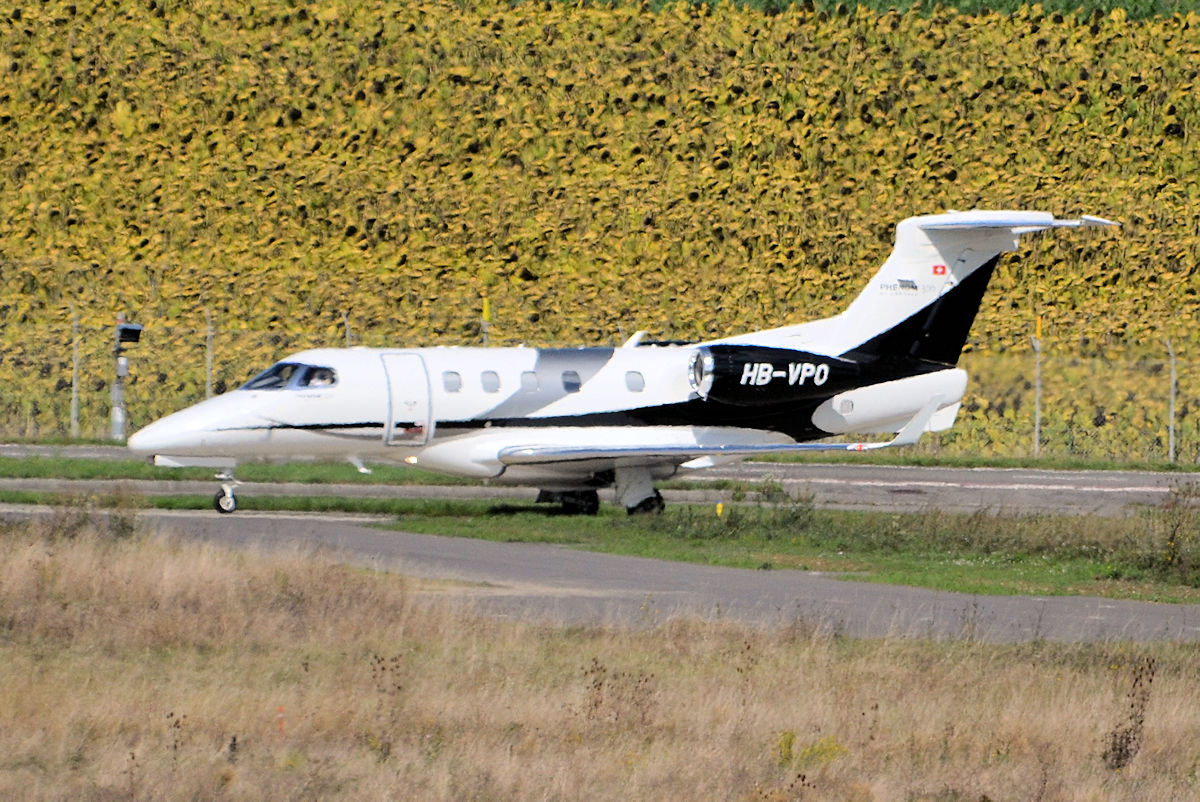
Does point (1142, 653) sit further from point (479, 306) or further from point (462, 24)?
point (462, 24)

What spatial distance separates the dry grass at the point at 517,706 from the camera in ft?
33.2

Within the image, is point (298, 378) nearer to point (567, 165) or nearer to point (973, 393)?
point (973, 393)

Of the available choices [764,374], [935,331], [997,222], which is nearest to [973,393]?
[935,331]

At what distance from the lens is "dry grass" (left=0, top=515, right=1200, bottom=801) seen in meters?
10.1

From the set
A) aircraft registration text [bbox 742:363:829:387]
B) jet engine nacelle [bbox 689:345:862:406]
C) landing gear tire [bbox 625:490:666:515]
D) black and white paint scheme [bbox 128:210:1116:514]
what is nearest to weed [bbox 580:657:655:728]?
black and white paint scheme [bbox 128:210:1116:514]

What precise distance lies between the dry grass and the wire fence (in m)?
28.0

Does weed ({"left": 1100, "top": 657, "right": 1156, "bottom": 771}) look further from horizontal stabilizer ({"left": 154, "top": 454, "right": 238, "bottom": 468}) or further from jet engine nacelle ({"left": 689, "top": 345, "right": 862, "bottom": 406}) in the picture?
horizontal stabilizer ({"left": 154, "top": 454, "right": 238, "bottom": 468})

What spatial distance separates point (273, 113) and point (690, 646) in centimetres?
4634

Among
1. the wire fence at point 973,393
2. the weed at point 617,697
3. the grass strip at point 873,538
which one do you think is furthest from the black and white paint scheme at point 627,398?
the wire fence at point 973,393

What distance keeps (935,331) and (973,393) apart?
55.8ft

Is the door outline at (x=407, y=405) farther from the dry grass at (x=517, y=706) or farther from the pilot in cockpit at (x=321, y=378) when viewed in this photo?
the dry grass at (x=517, y=706)

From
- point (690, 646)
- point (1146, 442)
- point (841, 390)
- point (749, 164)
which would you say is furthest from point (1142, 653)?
point (749, 164)

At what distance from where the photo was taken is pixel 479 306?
52.0 m

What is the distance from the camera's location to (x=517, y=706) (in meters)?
11.8
